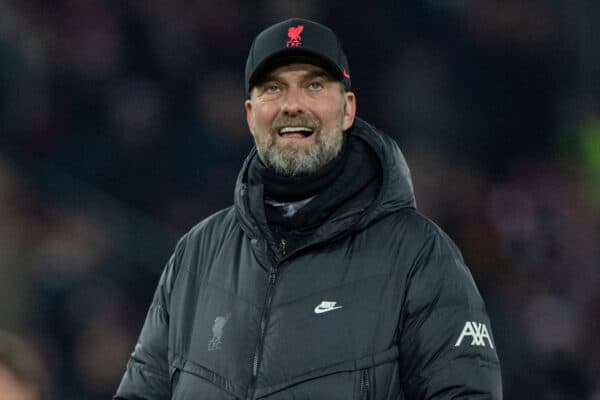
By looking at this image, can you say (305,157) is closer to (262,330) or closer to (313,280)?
(313,280)

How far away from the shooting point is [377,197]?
2.21 m

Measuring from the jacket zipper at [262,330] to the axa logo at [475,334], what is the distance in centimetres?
40

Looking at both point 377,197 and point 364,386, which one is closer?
point 364,386

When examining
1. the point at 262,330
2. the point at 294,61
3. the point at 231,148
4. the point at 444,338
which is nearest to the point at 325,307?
the point at 262,330

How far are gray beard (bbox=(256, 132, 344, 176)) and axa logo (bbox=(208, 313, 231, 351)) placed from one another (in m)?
0.36

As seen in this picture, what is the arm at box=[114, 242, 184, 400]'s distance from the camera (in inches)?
92.7

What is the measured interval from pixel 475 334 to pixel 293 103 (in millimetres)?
657

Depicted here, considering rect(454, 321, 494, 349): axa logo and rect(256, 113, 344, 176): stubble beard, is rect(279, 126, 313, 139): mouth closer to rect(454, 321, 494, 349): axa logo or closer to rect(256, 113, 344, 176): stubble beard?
rect(256, 113, 344, 176): stubble beard

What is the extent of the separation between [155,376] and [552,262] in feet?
10.4

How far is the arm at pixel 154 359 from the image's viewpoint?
236 centimetres

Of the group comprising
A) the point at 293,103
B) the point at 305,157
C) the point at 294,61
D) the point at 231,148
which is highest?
the point at 231,148

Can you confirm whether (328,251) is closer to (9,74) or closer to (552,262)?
(552,262)

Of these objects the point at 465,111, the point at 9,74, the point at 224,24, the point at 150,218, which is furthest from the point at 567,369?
the point at 9,74

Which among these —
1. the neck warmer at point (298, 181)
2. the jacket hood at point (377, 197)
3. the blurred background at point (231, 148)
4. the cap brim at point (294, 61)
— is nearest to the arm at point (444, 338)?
the jacket hood at point (377, 197)
